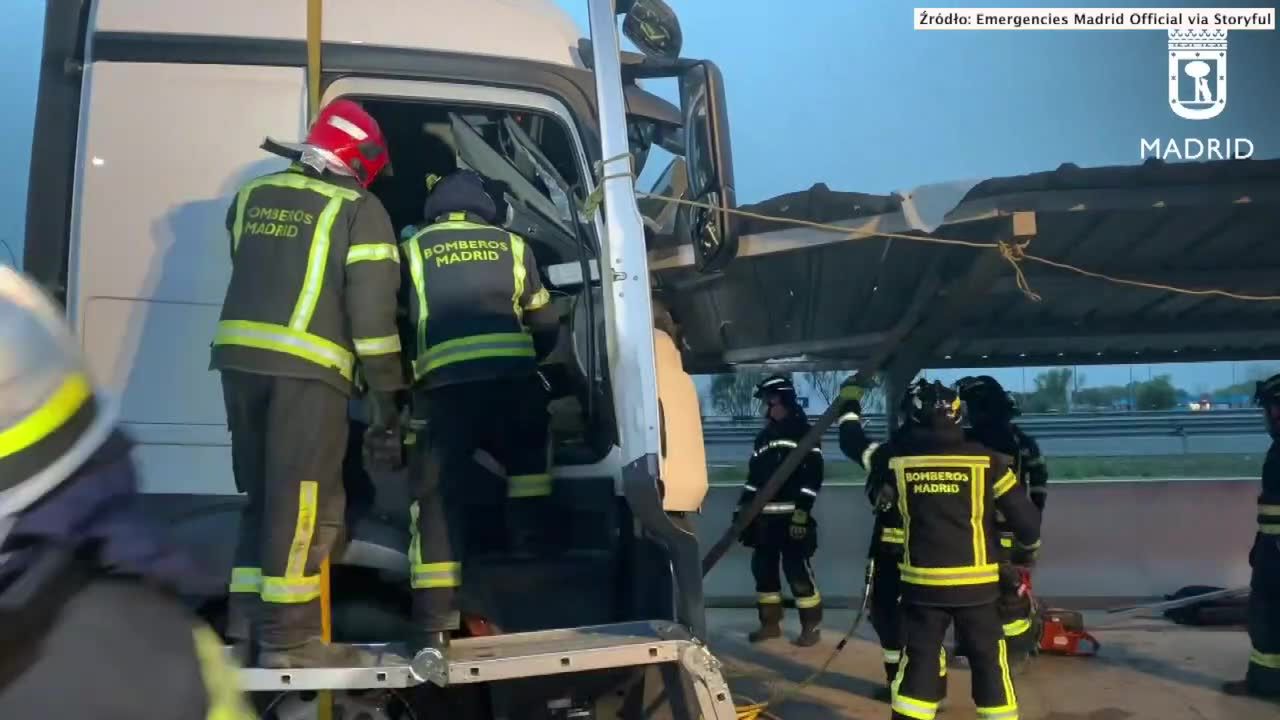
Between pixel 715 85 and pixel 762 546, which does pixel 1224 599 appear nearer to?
pixel 762 546

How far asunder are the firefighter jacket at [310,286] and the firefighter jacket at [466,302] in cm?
20

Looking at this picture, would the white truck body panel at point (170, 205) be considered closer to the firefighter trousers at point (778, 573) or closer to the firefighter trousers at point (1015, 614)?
the firefighter trousers at point (1015, 614)

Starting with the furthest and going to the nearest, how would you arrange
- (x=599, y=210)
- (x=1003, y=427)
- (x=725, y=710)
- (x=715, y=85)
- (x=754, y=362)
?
(x=754, y=362), (x=1003, y=427), (x=599, y=210), (x=715, y=85), (x=725, y=710)

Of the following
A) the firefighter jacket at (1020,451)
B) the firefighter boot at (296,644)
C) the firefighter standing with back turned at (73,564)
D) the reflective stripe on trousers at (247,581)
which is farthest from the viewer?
the firefighter jacket at (1020,451)

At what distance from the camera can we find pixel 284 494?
2459 millimetres

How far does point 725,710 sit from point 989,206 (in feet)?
6.98

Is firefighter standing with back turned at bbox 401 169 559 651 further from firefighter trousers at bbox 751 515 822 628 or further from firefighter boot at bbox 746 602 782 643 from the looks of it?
firefighter boot at bbox 746 602 782 643

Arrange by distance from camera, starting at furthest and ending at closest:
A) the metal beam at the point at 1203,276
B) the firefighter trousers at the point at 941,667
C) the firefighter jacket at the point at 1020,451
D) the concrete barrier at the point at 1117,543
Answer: the concrete barrier at the point at 1117,543 < the firefighter jacket at the point at 1020,451 < the metal beam at the point at 1203,276 < the firefighter trousers at the point at 941,667

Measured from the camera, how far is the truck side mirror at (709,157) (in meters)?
2.57

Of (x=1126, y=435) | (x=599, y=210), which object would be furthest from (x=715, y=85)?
(x=1126, y=435)

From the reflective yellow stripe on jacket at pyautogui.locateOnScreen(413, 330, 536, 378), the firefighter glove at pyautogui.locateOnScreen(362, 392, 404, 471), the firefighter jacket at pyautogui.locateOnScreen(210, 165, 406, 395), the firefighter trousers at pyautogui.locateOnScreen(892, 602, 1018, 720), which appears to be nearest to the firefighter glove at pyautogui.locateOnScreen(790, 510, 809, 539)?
the firefighter trousers at pyautogui.locateOnScreen(892, 602, 1018, 720)

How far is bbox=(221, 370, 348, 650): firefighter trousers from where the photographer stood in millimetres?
2441

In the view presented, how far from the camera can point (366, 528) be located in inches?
115

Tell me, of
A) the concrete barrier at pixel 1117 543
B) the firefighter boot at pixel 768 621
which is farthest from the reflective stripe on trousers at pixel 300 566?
the concrete barrier at pixel 1117 543
